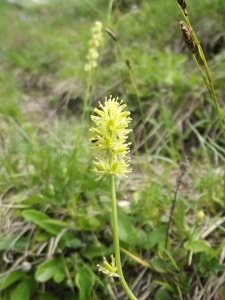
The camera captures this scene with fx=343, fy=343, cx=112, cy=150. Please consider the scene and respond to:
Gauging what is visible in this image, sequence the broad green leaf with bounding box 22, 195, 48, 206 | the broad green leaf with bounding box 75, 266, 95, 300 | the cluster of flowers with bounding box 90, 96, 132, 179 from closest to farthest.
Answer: the cluster of flowers with bounding box 90, 96, 132, 179 < the broad green leaf with bounding box 75, 266, 95, 300 < the broad green leaf with bounding box 22, 195, 48, 206

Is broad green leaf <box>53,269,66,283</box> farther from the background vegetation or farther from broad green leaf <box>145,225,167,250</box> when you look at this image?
broad green leaf <box>145,225,167,250</box>

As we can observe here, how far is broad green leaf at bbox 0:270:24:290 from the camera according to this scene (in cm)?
138

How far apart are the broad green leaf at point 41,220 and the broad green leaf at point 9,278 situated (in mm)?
206

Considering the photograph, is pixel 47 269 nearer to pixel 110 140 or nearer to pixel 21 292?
pixel 21 292

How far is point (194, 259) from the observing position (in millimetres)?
1392

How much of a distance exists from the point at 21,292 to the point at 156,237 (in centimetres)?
58

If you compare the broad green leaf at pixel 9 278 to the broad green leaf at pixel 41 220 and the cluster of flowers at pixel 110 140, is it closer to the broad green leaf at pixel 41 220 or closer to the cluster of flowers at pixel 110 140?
the broad green leaf at pixel 41 220

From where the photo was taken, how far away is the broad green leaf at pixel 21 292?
133cm

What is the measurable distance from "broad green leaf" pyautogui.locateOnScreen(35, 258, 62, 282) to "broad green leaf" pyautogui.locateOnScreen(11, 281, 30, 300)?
0.08 m

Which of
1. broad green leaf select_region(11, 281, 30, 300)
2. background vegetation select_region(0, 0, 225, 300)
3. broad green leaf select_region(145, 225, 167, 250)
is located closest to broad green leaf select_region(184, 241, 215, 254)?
background vegetation select_region(0, 0, 225, 300)

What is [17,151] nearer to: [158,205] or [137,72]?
[158,205]

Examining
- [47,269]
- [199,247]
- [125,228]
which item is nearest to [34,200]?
[47,269]

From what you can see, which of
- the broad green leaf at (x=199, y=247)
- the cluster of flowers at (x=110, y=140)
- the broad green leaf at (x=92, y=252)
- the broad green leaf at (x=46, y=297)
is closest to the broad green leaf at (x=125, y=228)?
the broad green leaf at (x=92, y=252)

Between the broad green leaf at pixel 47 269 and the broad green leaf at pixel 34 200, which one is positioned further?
the broad green leaf at pixel 34 200
